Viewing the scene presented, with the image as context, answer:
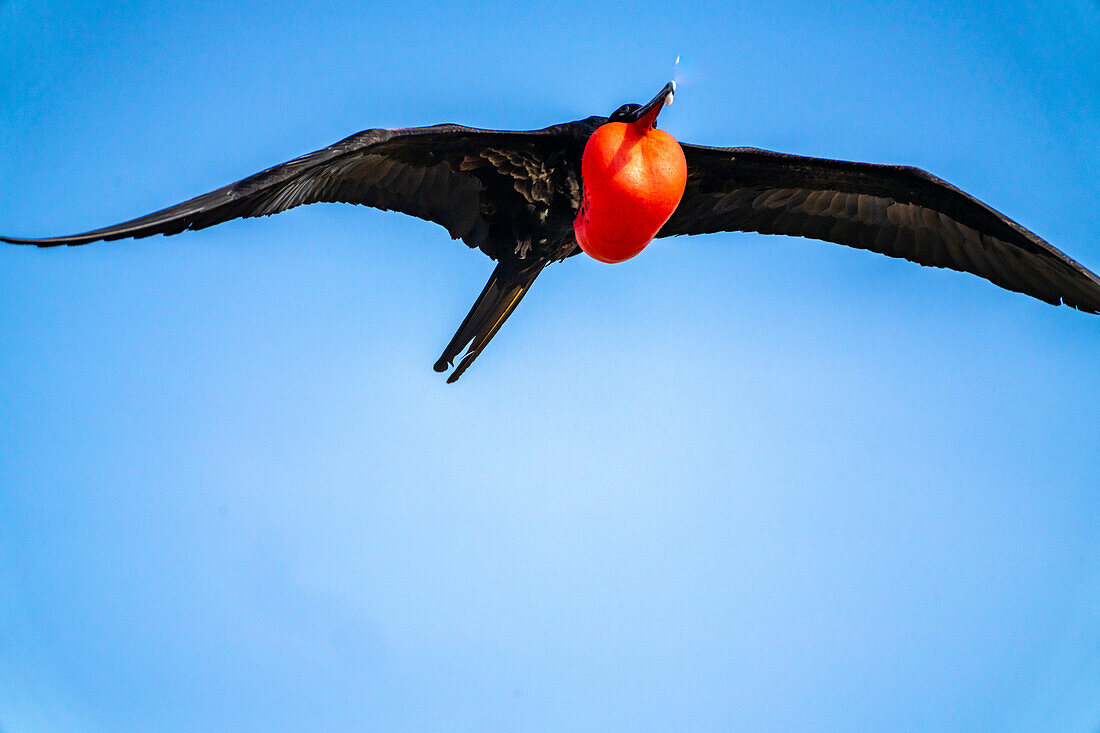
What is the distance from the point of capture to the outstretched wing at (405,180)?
3350 mm

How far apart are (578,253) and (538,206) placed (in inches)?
21.0

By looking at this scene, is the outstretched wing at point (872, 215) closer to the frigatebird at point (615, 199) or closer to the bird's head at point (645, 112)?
the frigatebird at point (615, 199)

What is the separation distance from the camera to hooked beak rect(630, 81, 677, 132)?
11.9 ft

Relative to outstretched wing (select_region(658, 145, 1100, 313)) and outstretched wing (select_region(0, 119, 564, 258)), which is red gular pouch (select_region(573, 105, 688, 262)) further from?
outstretched wing (select_region(658, 145, 1100, 313))

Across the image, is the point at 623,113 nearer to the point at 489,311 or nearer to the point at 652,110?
the point at 652,110

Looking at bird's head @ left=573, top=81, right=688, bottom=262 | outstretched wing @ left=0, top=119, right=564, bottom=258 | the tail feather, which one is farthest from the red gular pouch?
the tail feather

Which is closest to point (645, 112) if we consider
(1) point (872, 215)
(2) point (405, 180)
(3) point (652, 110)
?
(3) point (652, 110)

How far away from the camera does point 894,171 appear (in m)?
4.75

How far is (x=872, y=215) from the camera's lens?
16.8 ft

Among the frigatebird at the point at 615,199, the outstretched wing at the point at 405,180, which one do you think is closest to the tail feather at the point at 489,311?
the frigatebird at the point at 615,199

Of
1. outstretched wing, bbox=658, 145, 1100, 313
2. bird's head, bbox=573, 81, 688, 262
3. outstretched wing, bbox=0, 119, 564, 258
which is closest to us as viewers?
outstretched wing, bbox=0, 119, 564, 258

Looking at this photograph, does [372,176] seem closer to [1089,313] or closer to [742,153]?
[742,153]

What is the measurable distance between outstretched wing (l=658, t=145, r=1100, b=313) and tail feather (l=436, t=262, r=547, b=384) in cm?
88

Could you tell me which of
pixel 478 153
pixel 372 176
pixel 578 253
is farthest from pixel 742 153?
pixel 372 176
